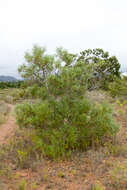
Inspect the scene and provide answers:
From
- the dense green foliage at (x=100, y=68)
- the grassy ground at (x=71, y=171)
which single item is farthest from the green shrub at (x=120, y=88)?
the grassy ground at (x=71, y=171)

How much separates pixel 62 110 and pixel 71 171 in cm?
137

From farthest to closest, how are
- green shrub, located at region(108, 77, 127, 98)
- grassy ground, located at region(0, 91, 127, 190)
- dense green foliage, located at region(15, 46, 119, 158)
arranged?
green shrub, located at region(108, 77, 127, 98) < dense green foliage, located at region(15, 46, 119, 158) < grassy ground, located at region(0, 91, 127, 190)

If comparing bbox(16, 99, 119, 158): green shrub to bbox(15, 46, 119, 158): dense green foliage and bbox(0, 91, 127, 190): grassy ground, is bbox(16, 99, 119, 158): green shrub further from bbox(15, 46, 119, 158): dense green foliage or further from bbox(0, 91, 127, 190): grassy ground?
bbox(0, 91, 127, 190): grassy ground

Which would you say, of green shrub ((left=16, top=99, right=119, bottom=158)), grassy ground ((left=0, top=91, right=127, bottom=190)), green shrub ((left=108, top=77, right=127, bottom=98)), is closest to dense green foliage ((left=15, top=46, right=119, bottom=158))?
green shrub ((left=16, top=99, right=119, bottom=158))

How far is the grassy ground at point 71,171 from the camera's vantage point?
338 centimetres

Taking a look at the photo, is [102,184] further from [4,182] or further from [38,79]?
[38,79]

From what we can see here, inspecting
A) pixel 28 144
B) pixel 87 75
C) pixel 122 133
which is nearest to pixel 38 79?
pixel 87 75

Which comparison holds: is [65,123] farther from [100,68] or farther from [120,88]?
[120,88]

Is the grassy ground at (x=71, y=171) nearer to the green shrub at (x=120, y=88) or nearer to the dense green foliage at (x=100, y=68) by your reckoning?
the dense green foliage at (x=100, y=68)

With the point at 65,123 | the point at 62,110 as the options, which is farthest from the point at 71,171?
the point at 62,110

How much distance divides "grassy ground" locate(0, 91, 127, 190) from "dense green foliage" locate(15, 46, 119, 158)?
0.32 metres

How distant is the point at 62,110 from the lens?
15.1ft

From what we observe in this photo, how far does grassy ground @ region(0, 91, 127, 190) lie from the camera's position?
11.1 ft

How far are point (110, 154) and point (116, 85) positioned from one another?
8.55 m
